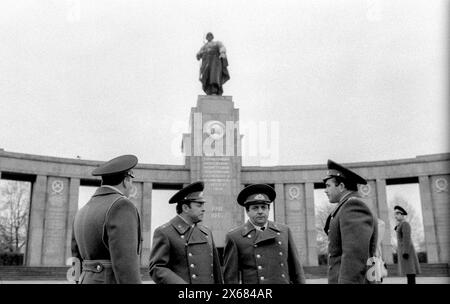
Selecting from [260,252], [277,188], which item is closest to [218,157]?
[277,188]

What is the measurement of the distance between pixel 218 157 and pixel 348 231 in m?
15.4

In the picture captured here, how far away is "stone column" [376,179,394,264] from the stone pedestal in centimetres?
854

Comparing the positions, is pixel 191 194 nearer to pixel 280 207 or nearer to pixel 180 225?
pixel 180 225

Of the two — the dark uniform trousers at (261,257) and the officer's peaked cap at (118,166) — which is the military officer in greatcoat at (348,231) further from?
the officer's peaked cap at (118,166)

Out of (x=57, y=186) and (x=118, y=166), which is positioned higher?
(x=57, y=186)

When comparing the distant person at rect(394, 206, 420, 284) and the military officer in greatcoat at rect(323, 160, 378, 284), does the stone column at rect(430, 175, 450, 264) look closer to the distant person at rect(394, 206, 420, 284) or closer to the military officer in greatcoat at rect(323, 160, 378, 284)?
the distant person at rect(394, 206, 420, 284)

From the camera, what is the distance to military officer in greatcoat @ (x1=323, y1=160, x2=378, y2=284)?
4191 millimetres

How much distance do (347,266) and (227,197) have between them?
15496 millimetres

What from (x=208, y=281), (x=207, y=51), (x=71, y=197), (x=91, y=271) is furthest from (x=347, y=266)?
(x=71, y=197)

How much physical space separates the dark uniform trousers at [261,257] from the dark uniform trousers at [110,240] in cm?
145

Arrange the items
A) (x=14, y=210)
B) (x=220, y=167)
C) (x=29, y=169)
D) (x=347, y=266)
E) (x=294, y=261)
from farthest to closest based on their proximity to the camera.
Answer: (x=14, y=210), (x=29, y=169), (x=220, y=167), (x=294, y=261), (x=347, y=266)

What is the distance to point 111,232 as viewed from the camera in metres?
3.76

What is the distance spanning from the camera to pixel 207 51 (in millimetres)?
22203
